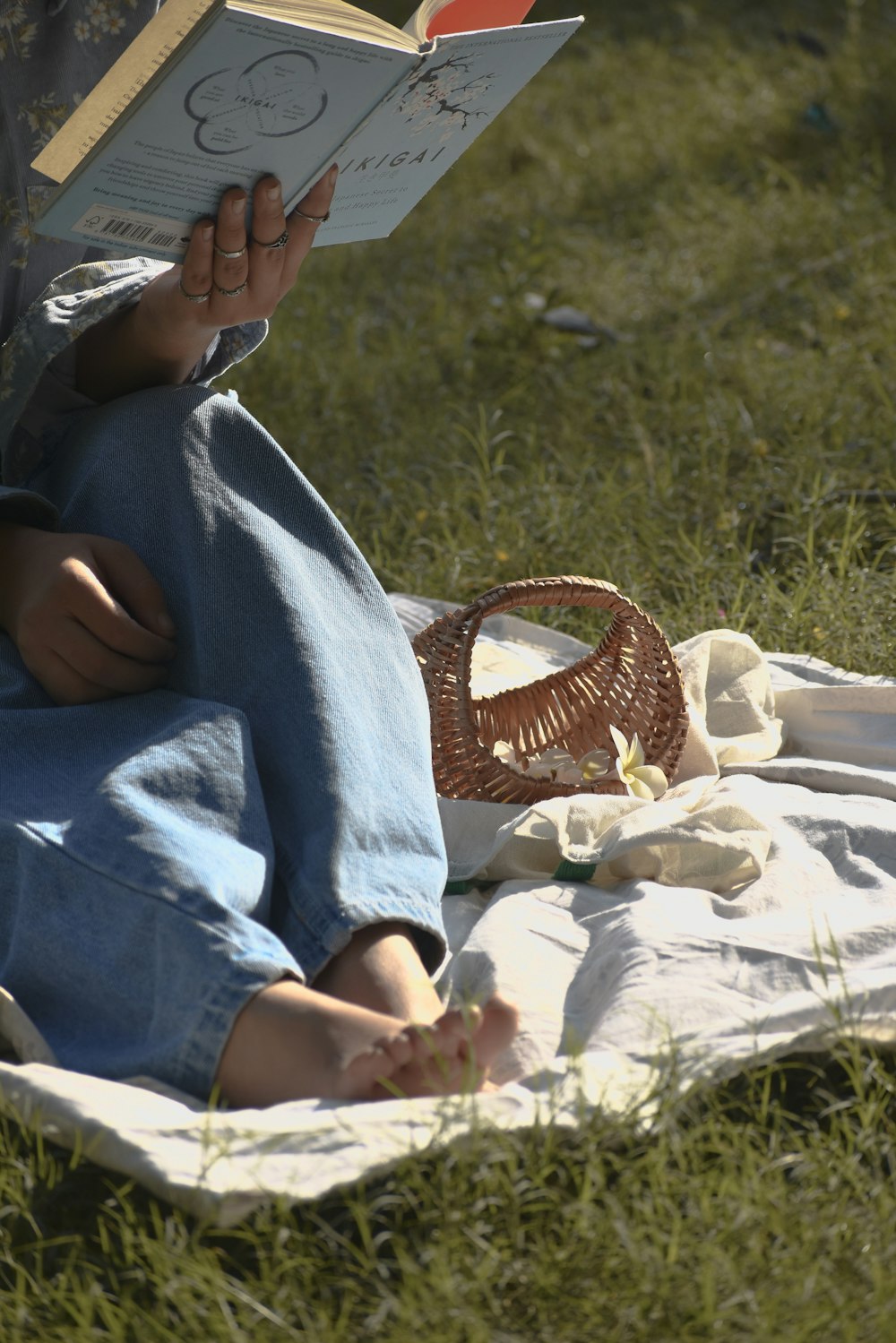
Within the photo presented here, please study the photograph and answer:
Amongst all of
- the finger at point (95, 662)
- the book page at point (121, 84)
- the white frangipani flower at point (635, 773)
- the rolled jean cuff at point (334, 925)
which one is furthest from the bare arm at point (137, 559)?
the white frangipani flower at point (635, 773)

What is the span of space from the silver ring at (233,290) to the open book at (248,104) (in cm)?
7

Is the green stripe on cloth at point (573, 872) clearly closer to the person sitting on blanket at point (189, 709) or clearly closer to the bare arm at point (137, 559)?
the person sitting on blanket at point (189, 709)

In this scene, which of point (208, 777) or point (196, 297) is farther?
point (196, 297)

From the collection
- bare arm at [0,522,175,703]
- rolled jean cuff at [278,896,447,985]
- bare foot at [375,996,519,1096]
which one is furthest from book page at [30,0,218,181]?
bare foot at [375,996,519,1096]

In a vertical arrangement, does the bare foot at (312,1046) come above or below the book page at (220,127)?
below

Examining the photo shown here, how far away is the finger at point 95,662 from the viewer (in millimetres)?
1610

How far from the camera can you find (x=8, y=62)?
191cm

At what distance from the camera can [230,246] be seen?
167cm

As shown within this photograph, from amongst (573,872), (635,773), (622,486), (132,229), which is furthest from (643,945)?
(622,486)

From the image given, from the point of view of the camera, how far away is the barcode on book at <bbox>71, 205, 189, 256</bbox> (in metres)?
1.60

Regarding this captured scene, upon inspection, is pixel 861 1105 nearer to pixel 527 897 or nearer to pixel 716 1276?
pixel 716 1276

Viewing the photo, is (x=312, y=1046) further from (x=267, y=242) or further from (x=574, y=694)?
(x=574, y=694)

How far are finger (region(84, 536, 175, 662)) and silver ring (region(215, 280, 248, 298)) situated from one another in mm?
319

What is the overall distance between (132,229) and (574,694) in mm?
1123
